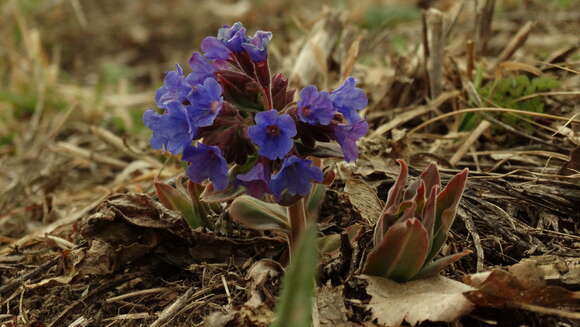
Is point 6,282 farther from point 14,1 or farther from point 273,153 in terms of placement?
point 14,1

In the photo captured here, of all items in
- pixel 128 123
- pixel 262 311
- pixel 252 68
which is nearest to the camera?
pixel 262 311

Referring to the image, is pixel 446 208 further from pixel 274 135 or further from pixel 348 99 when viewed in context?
pixel 274 135

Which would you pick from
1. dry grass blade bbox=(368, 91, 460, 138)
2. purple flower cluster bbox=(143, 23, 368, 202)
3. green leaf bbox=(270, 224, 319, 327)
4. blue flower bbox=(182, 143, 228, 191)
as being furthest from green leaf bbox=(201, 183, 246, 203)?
dry grass blade bbox=(368, 91, 460, 138)

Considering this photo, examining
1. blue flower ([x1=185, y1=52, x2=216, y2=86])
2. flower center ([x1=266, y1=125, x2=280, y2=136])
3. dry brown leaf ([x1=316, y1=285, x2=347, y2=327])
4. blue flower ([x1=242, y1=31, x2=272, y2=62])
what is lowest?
dry brown leaf ([x1=316, y1=285, x2=347, y2=327])

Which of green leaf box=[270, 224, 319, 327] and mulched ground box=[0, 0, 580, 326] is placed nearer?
green leaf box=[270, 224, 319, 327]

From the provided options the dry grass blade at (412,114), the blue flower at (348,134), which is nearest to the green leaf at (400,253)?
the blue flower at (348,134)

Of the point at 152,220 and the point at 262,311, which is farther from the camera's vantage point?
the point at 152,220

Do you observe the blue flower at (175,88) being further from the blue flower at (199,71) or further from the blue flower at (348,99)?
the blue flower at (348,99)

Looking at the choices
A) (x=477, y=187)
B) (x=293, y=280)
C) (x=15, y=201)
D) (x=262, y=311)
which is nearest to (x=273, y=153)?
(x=262, y=311)

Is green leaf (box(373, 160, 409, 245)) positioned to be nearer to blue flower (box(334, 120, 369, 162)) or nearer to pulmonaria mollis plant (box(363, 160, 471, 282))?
pulmonaria mollis plant (box(363, 160, 471, 282))
